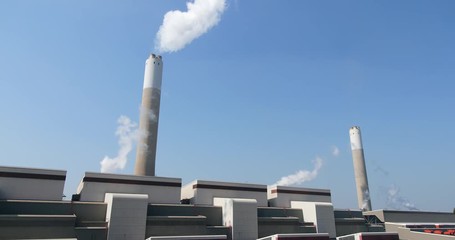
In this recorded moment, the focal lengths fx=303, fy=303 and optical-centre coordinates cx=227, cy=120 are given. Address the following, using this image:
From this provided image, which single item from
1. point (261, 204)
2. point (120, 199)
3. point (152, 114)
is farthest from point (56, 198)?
point (261, 204)

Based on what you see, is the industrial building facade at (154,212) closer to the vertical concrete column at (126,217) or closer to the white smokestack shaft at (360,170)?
the vertical concrete column at (126,217)

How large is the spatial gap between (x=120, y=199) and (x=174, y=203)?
9665 mm

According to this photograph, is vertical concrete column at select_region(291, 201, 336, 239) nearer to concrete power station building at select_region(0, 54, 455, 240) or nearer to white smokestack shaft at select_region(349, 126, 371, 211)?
concrete power station building at select_region(0, 54, 455, 240)

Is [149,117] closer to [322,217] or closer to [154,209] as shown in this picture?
[154,209]

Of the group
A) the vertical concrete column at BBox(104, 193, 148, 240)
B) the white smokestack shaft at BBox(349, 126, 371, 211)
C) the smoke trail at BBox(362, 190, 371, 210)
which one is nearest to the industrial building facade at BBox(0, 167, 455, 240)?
the vertical concrete column at BBox(104, 193, 148, 240)

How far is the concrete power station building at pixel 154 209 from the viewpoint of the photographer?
29.2 m

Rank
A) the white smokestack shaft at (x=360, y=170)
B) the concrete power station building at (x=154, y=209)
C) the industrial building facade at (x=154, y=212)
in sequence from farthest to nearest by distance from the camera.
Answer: the white smokestack shaft at (x=360, y=170) → the concrete power station building at (x=154, y=209) → the industrial building facade at (x=154, y=212)

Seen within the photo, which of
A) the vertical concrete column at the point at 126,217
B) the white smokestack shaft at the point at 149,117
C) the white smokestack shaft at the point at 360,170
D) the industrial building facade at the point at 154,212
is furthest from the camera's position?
the white smokestack shaft at the point at 360,170

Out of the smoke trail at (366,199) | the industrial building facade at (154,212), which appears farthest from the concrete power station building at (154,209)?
the smoke trail at (366,199)

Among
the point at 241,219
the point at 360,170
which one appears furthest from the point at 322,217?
the point at 360,170

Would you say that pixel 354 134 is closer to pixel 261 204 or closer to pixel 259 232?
pixel 261 204

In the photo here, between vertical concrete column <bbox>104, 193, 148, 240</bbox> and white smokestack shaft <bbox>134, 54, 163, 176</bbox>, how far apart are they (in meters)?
12.3

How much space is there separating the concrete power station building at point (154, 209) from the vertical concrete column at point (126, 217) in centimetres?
9

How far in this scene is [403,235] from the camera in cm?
4816
